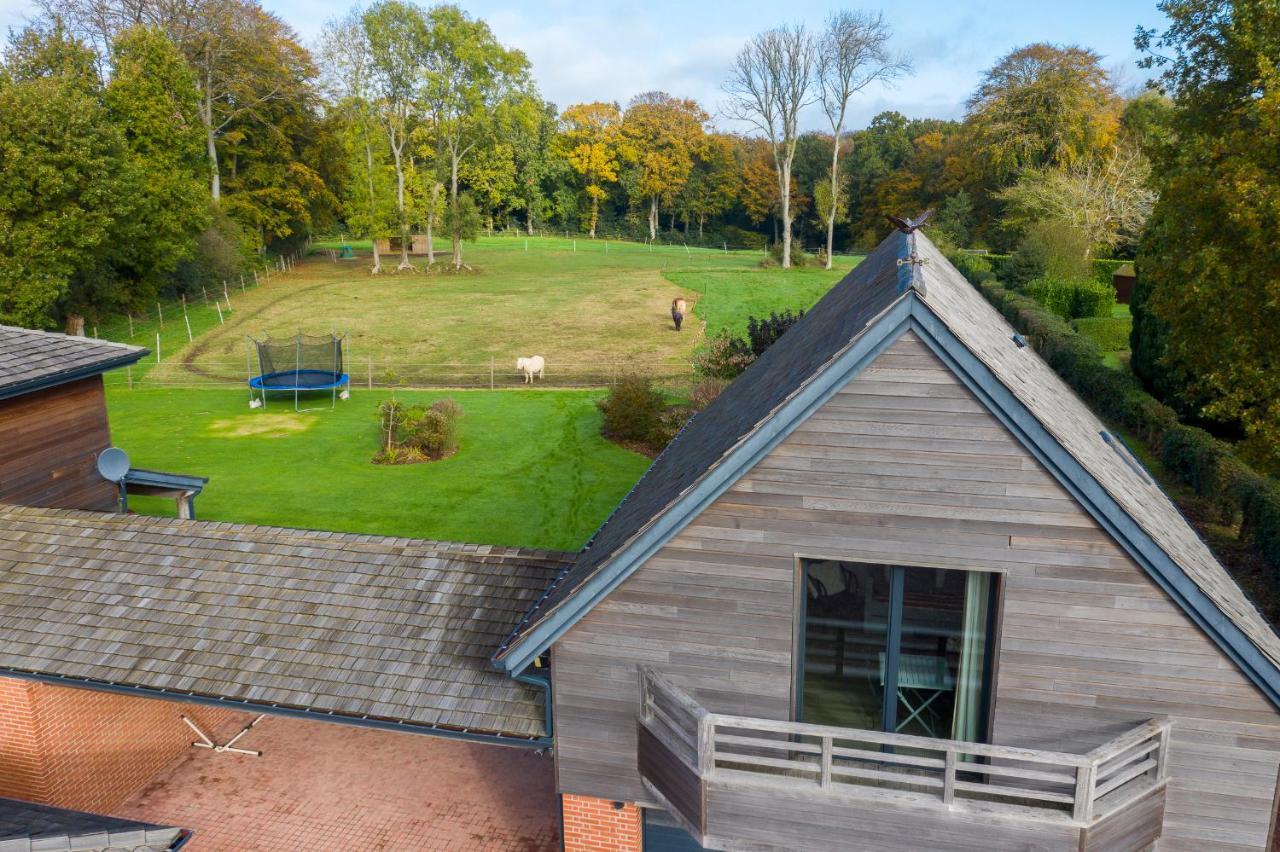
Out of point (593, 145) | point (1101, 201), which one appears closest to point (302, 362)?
point (1101, 201)

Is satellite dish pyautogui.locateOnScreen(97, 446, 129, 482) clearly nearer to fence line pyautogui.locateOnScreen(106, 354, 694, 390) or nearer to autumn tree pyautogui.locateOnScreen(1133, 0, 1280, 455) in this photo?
fence line pyautogui.locateOnScreen(106, 354, 694, 390)

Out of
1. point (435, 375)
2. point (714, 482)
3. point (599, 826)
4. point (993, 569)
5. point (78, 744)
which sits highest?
point (714, 482)

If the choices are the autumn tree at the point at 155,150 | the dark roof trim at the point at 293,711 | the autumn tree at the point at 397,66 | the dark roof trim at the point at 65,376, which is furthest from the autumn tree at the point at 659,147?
the dark roof trim at the point at 293,711

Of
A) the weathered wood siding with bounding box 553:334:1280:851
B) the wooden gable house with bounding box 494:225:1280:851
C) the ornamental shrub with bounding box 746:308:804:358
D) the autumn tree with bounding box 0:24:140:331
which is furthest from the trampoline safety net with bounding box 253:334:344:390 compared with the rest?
the weathered wood siding with bounding box 553:334:1280:851

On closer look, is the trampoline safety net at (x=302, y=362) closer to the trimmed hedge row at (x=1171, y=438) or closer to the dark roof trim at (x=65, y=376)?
the dark roof trim at (x=65, y=376)

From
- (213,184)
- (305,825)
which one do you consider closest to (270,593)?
(305,825)

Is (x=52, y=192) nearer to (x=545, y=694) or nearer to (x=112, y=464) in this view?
(x=112, y=464)
